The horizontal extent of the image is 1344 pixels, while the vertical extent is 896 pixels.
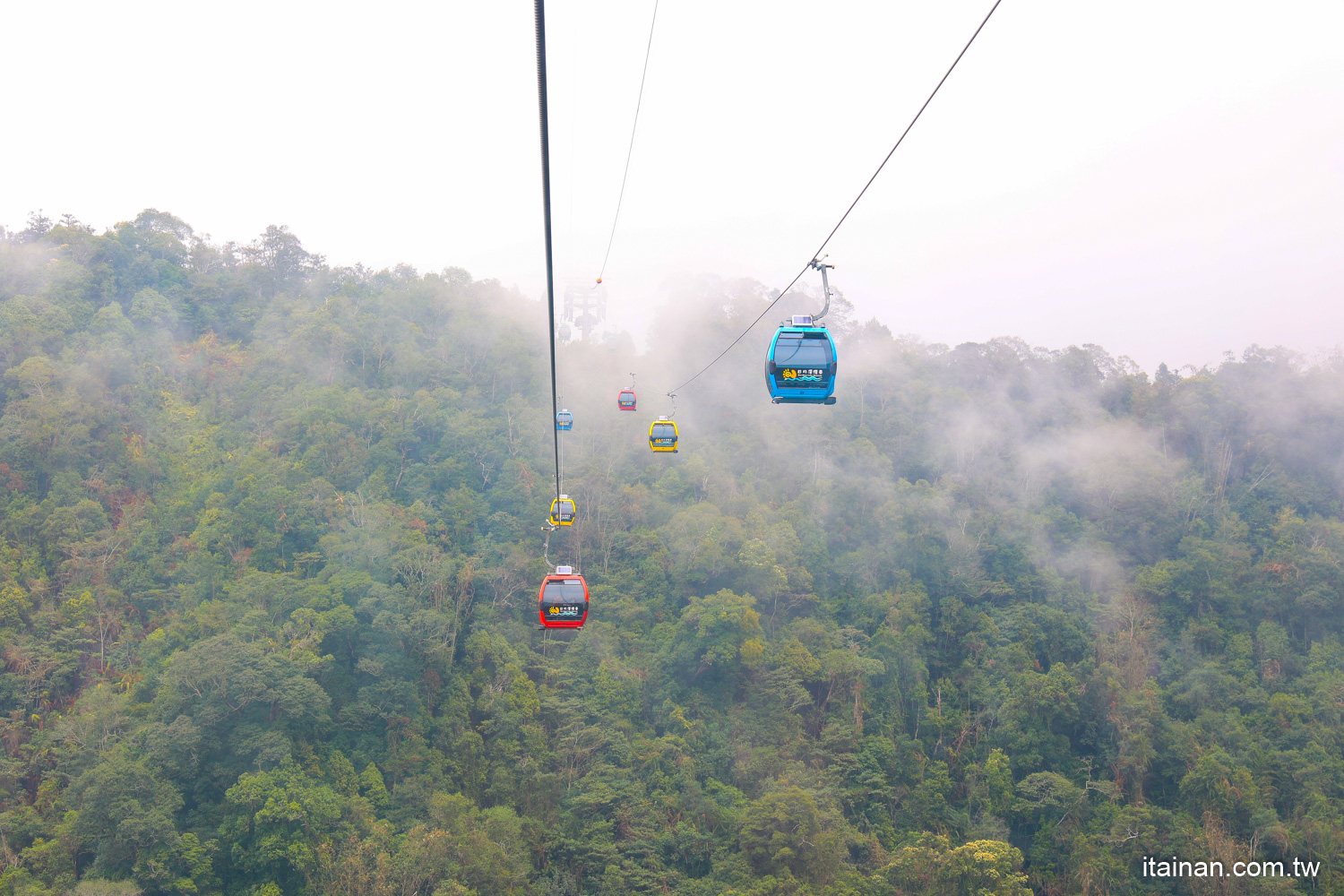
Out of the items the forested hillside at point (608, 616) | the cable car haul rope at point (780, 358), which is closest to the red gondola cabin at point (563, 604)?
the cable car haul rope at point (780, 358)

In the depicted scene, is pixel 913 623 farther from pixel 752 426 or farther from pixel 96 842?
pixel 96 842

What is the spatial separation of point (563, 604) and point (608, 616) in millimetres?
19716

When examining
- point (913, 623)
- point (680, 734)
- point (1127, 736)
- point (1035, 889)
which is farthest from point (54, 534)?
point (1127, 736)

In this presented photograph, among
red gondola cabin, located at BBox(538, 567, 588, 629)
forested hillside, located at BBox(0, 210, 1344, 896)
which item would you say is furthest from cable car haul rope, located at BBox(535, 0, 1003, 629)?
forested hillside, located at BBox(0, 210, 1344, 896)

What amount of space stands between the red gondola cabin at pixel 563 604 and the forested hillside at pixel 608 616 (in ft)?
35.8

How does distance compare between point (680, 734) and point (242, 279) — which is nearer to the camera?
point (680, 734)

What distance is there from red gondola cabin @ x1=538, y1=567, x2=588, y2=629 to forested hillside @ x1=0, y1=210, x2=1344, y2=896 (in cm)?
1093

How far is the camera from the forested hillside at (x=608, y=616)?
2306cm

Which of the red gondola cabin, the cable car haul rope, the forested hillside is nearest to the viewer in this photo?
the cable car haul rope

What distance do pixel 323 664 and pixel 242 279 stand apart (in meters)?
31.6

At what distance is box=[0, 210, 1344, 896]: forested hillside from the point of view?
23062 millimetres

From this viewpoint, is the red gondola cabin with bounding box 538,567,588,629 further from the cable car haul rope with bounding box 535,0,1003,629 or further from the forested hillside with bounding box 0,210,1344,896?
the forested hillside with bounding box 0,210,1344,896

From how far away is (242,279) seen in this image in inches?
1918

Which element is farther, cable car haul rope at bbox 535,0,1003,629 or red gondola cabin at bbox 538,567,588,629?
red gondola cabin at bbox 538,567,588,629
